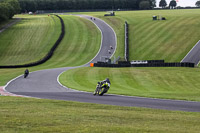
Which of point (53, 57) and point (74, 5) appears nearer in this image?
point (53, 57)

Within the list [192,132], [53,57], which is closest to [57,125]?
[192,132]

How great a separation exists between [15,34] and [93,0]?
101 metres

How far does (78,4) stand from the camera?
185m

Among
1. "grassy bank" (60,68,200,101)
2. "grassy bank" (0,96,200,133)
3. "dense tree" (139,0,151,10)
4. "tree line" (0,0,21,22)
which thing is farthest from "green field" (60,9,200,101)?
"dense tree" (139,0,151,10)

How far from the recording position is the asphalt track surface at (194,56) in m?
64.2

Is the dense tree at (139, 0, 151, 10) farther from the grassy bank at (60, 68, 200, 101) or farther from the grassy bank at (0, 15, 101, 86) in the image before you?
the grassy bank at (60, 68, 200, 101)

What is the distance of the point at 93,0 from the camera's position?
189875 millimetres

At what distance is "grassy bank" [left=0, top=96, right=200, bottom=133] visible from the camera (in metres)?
12.7

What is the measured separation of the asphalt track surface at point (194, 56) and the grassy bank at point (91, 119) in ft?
157

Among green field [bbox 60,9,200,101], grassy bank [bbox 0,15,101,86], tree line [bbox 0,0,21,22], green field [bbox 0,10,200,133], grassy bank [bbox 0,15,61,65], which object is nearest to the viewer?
green field [bbox 0,10,200,133]

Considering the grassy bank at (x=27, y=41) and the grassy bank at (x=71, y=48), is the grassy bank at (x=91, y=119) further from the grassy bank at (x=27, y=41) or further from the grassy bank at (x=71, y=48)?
the grassy bank at (x=27, y=41)

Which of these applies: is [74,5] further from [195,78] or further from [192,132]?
[192,132]

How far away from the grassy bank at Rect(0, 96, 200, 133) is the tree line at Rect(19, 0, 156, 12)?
163m

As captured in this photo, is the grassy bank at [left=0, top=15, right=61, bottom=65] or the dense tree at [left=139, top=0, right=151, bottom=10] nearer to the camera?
the grassy bank at [left=0, top=15, right=61, bottom=65]
